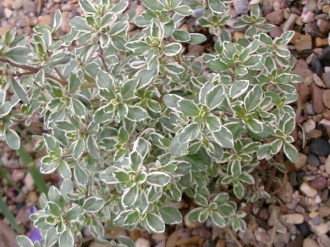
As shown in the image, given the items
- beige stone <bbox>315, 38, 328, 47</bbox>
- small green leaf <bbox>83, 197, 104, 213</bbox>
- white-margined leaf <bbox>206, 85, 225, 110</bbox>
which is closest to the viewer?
white-margined leaf <bbox>206, 85, 225, 110</bbox>

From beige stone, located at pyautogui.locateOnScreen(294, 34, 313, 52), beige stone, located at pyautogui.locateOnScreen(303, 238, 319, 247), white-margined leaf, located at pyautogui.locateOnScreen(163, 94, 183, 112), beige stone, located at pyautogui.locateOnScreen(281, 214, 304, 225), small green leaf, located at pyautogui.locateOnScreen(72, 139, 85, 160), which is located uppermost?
white-margined leaf, located at pyautogui.locateOnScreen(163, 94, 183, 112)

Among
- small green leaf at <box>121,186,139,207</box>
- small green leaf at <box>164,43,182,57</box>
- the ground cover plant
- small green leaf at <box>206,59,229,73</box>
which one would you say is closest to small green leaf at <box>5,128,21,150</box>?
the ground cover plant

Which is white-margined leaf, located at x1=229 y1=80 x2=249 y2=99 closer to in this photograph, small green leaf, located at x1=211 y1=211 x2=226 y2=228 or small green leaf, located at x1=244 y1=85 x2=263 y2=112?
small green leaf, located at x1=244 y1=85 x2=263 y2=112

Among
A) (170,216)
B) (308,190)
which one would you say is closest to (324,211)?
(308,190)

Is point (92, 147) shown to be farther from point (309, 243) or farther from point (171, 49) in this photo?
point (309, 243)

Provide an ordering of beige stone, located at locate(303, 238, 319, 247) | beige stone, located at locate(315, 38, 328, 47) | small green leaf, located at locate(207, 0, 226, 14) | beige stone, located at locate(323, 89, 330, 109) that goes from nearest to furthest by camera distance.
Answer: small green leaf, located at locate(207, 0, 226, 14), beige stone, located at locate(303, 238, 319, 247), beige stone, located at locate(323, 89, 330, 109), beige stone, located at locate(315, 38, 328, 47)

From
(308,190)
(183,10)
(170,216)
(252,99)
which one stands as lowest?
(308,190)

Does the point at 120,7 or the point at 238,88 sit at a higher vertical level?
the point at 120,7

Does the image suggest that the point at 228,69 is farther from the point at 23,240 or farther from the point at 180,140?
the point at 23,240
